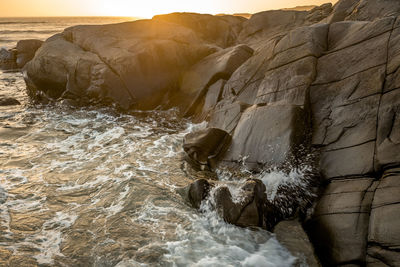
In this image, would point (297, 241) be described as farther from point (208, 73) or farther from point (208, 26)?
point (208, 26)

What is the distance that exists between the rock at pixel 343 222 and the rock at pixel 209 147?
12.6 ft

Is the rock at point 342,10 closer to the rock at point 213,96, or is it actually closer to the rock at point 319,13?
the rock at point 319,13

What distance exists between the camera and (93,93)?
1630 cm

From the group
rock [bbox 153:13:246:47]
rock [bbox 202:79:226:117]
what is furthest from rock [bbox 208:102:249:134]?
rock [bbox 153:13:246:47]

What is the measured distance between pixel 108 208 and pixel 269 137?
16.3 ft

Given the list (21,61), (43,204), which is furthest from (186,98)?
(21,61)

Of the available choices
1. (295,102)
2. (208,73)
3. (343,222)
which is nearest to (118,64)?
(208,73)

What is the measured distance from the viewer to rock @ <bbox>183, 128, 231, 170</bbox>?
375 inches

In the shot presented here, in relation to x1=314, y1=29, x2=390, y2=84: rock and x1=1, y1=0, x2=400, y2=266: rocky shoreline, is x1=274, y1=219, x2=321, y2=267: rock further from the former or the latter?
x1=314, y1=29, x2=390, y2=84: rock

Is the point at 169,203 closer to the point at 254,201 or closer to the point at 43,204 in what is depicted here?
the point at 254,201

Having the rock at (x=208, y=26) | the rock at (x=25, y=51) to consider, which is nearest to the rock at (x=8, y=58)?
the rock at (x=25, y=51)

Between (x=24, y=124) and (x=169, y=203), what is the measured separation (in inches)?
404

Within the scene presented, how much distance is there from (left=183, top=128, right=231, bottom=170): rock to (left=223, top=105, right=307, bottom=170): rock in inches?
14.2

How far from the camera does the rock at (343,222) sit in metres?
5.37
